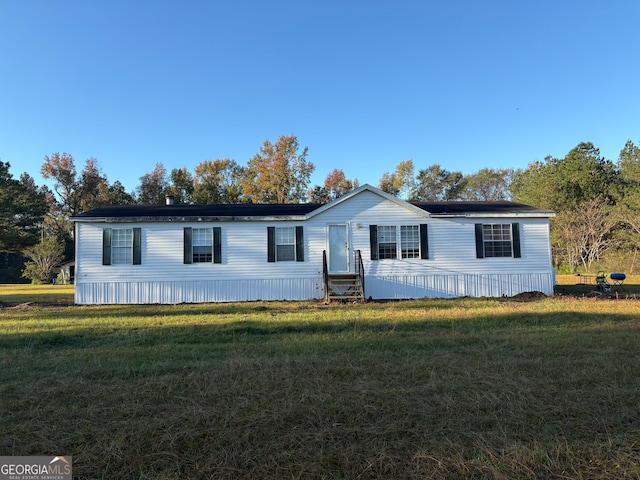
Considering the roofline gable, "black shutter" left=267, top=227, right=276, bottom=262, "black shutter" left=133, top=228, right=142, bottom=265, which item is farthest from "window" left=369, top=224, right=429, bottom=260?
"black shutter" left=133, top=228, right=142, bottom=265

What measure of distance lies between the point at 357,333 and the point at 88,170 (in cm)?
4286

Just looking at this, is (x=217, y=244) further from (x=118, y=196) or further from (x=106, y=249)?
(x=118, y=196)

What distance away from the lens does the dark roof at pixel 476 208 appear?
14312mm

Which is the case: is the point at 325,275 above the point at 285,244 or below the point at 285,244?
below

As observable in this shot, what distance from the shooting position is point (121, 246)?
14.0 m

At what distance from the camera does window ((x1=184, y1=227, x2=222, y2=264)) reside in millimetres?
14047

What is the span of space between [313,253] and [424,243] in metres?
3.89

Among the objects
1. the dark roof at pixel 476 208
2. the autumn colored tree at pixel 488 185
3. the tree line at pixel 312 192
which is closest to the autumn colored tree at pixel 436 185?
the tree line at pixel 312 192

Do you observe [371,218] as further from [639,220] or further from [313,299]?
[639,220]

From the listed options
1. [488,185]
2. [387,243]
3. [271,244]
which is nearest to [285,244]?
[271,244]

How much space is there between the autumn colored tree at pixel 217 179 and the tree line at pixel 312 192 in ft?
0.30

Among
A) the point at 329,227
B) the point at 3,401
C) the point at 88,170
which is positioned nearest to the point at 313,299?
the point at 329,227

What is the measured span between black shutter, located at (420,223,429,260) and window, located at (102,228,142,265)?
31.9 ft

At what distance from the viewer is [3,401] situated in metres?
3.76
